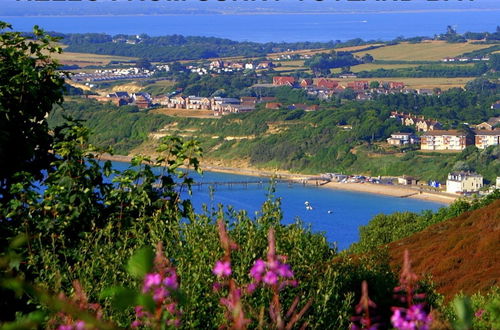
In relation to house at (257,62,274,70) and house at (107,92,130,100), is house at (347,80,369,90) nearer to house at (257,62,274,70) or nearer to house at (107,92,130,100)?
house at (257,62,274,70)

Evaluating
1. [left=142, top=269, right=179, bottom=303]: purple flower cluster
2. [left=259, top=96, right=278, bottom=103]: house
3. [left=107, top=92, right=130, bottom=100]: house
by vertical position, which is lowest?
[left=142, top=269, right=179, bottom=303]: purple flower cluster

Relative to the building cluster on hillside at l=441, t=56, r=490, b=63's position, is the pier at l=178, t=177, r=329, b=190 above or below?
below

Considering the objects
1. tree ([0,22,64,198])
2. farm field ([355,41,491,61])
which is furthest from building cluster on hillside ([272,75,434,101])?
tree ([0,22,64,198])

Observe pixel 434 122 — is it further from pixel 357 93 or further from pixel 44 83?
pixel 44 83

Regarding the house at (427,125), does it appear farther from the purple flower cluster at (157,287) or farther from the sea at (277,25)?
the sea at (277,25)

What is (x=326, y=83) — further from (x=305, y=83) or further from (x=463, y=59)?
(x=463, y=59)

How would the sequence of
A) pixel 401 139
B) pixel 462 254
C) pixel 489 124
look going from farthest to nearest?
pixel 489 124 < pixel 401 139 < pixel 462 254

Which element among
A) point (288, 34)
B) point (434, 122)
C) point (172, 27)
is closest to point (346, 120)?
point (434, 122)

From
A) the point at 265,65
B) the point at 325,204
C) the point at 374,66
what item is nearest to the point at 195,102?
the point at 265,65
